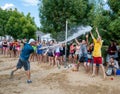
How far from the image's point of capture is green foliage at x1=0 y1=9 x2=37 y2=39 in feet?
203

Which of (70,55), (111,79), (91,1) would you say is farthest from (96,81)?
(91,1)

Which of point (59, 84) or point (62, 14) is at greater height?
point (62, 14)

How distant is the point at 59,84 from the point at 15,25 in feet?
165

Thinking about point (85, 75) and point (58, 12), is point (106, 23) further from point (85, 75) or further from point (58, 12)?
point (58, 12)

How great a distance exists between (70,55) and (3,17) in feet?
152

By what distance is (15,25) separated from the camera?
62.5m

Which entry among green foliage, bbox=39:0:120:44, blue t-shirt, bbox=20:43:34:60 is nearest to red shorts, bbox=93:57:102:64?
blue t-shirt, bbox=20:43:34:60

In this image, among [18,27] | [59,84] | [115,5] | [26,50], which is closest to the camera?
[59,84]

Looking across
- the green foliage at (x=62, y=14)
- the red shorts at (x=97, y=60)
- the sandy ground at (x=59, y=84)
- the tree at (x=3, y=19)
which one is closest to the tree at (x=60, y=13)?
the green foliage at (x=62, y=14)

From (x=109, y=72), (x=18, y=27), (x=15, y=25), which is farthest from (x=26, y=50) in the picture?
(x=18, y=27)

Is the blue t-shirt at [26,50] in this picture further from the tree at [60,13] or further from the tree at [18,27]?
the tree at [18,27]

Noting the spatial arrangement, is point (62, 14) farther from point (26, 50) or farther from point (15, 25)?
point (15, 25)

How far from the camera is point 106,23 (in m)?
17.9

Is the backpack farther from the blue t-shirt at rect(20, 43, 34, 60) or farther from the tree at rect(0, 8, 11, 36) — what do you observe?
the tree at rect(0, 8, 11, 36)
